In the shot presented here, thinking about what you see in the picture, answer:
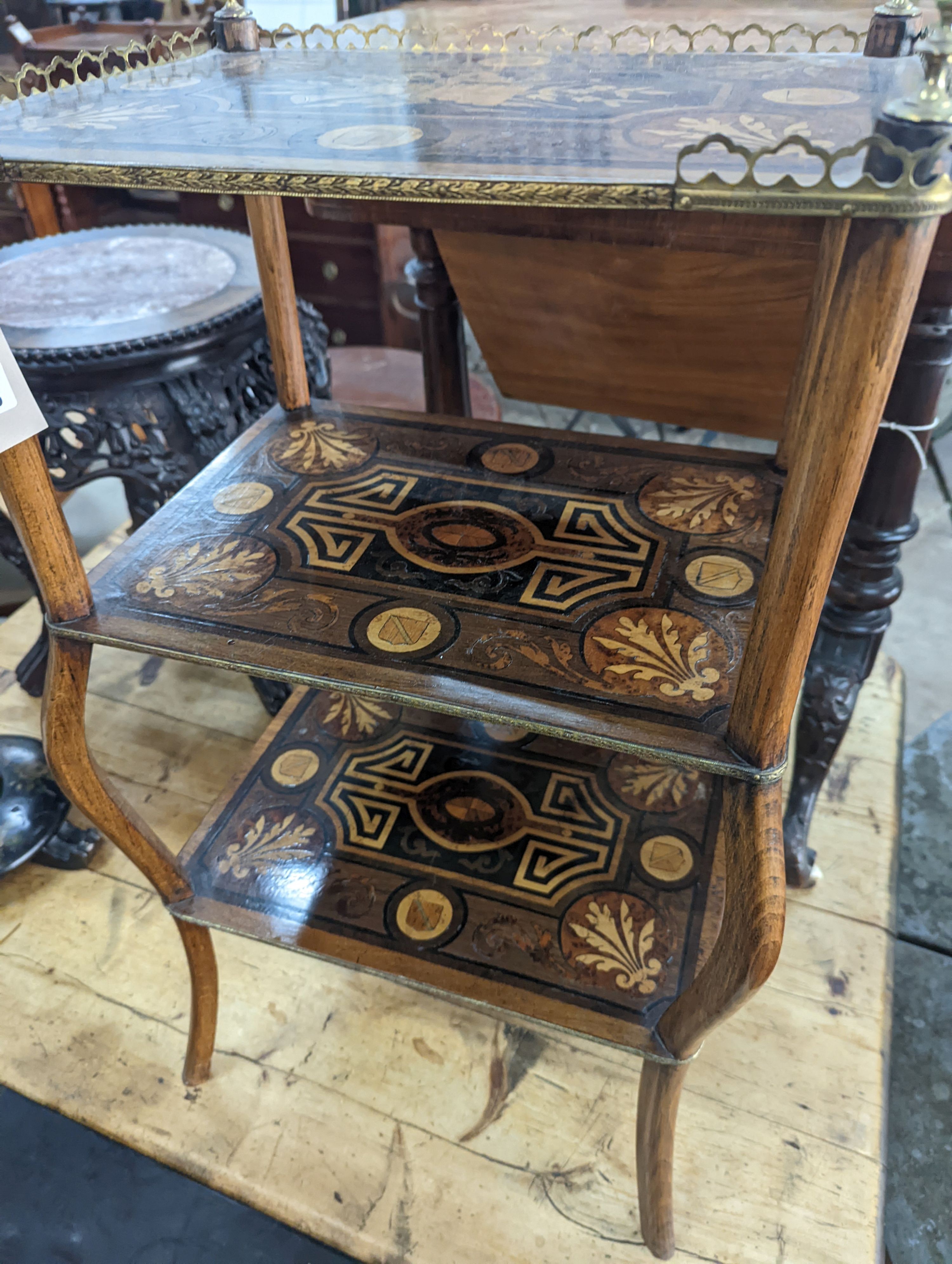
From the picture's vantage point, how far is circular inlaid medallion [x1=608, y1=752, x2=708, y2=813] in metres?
0.98

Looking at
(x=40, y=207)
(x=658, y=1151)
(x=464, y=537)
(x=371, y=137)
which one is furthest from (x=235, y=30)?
(x=40, y=207)

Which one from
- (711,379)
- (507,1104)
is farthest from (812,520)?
(711,379)

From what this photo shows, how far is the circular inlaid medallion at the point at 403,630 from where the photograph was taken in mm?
711

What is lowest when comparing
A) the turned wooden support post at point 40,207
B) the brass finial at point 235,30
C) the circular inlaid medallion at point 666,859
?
the circular inlaid medallion at point 666,859

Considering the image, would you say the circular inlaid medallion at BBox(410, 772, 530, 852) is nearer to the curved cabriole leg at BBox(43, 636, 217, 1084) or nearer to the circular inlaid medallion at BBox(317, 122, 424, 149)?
the curved cabriole leg at BBox(43, 636, 217, 1084)

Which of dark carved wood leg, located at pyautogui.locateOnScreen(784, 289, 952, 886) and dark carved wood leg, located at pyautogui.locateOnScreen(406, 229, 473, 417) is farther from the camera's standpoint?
dark carved wood leg, located at pyautogui.locateOnScreen(406, 229, 473, 417)

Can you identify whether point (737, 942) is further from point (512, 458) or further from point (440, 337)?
point (440, 337)

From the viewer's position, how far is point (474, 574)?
0.79 meters

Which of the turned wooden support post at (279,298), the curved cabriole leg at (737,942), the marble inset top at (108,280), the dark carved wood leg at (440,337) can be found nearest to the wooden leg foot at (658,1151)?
the curved cabriole leg at (737,942)

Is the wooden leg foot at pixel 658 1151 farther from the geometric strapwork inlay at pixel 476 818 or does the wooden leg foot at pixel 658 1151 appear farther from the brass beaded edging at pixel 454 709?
the brass beaded edging at pixel 454 709

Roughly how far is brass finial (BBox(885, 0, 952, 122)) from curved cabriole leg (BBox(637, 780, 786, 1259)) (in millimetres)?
409

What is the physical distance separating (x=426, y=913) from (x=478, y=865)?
79 millimetres

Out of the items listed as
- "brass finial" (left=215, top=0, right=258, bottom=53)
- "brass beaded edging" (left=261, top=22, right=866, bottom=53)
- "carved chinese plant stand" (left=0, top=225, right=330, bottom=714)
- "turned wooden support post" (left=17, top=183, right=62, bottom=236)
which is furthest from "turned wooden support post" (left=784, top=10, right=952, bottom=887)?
"turned wooden support post" (left=17, top=183, right=62, bottom=236)

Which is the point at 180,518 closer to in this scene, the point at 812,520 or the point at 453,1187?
the point at 812,520
